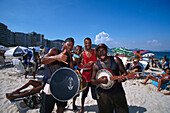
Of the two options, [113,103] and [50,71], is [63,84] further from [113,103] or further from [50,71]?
[113,103]

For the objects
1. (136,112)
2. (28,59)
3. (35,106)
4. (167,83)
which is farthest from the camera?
(28,59)

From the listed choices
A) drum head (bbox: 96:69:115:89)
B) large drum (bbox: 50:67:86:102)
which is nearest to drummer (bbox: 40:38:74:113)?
large drum (bbox: 50:67:86:102)

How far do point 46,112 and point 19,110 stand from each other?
6.53 feet

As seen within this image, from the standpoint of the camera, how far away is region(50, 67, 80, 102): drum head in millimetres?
1739

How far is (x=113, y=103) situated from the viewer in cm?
194

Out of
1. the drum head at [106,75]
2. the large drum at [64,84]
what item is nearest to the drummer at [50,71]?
the large drum at [64,84]

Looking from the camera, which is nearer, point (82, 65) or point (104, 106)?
point (104, 106)

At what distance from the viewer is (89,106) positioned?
367cm

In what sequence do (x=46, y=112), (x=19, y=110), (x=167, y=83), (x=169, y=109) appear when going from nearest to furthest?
(x=46, y=112)
(x=19, y=110)
(x=169, y=109)
(x=167, y=83)

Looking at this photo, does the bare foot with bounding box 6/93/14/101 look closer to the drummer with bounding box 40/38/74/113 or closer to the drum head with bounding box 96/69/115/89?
the drummer with bounding box 40/38/74/113

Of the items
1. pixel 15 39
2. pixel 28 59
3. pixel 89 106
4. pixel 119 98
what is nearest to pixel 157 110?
pixel 89 106

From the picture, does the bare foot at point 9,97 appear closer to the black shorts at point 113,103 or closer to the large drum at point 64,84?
the large drum at point 64,84

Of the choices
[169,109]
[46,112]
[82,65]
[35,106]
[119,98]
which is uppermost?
[82,65]

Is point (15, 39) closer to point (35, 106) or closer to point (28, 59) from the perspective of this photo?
point (28, 59)
